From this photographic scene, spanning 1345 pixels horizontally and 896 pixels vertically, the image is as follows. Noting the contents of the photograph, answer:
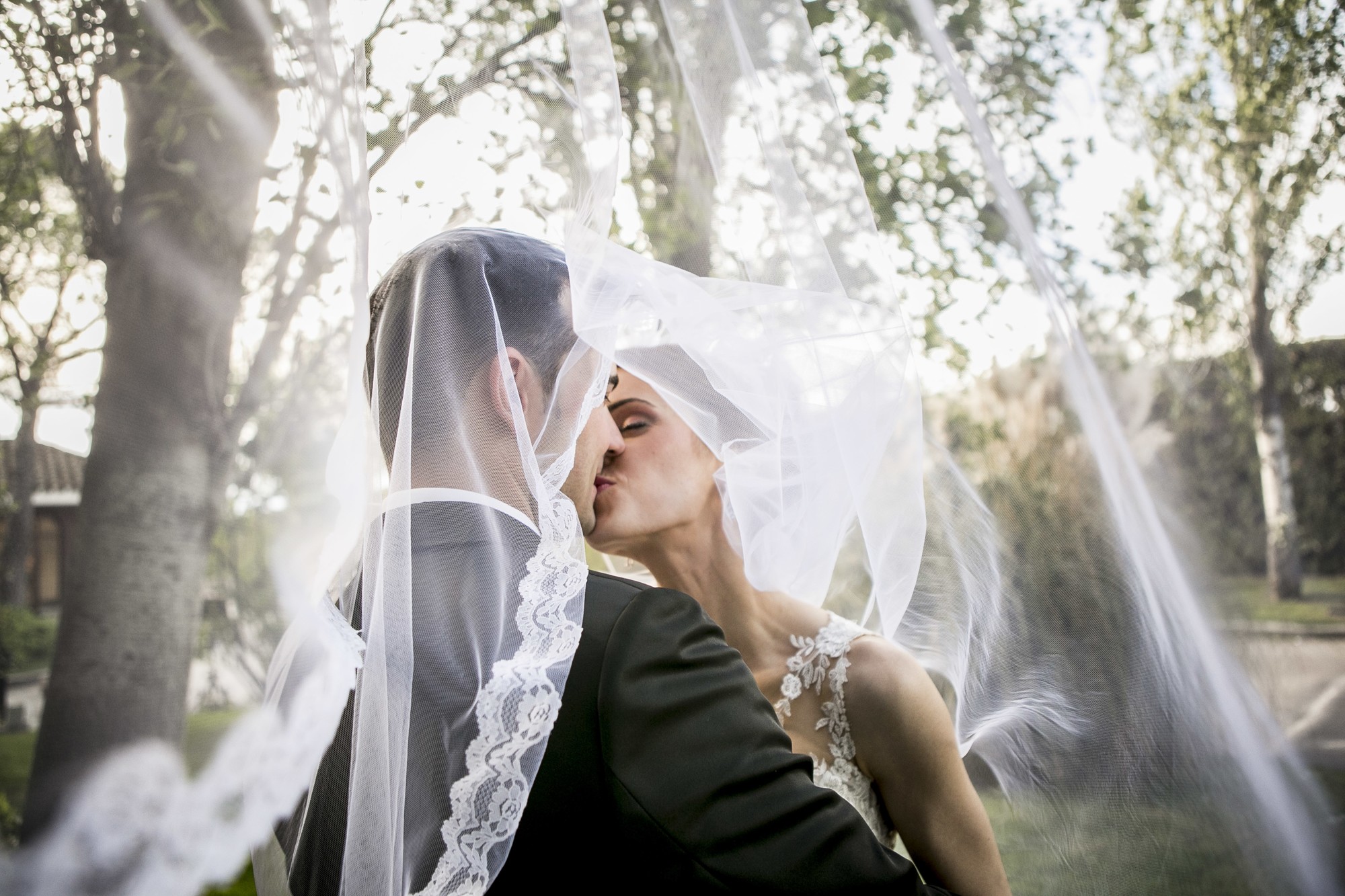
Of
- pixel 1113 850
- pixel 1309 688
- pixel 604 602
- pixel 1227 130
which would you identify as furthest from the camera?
pixel 1309 688

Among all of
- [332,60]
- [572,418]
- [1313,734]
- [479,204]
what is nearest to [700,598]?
[572,418]

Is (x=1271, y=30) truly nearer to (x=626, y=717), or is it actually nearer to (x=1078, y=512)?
(x=1078, y=512)

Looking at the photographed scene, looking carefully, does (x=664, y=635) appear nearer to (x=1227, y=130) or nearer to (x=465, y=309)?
(x=465, y=309)

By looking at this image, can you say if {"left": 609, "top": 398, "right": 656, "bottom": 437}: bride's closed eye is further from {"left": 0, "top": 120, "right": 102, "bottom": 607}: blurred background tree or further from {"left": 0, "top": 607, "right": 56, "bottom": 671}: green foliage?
{"left": 0, "top": 607, "right": 56, "bottom": 671}: green foliage

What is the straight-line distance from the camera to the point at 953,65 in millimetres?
2312

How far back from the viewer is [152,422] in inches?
94.0

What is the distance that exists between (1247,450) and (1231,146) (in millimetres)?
1678

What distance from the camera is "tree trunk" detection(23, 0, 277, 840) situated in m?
2.25

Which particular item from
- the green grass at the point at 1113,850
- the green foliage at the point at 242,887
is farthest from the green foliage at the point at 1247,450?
the green foliage at the point at 242,887

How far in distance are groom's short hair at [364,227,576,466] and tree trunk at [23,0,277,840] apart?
95 cm

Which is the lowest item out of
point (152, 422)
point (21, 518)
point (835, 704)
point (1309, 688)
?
point (1309, 688)

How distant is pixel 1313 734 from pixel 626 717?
4.02 metres

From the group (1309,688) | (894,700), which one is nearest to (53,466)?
(894,700)

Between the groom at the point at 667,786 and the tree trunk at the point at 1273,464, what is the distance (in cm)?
369
